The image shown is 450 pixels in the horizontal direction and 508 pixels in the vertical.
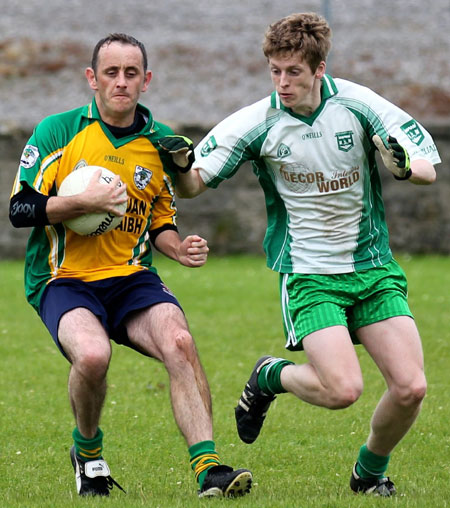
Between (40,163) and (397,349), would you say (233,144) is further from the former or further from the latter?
(397,349)

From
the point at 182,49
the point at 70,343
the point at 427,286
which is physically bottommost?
the point at 427,286

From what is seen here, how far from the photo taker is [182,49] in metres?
22.2

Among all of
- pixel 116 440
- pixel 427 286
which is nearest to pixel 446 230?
pixel 427 286

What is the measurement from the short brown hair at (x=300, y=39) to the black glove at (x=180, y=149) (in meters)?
0.66

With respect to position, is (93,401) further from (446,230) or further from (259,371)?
(446,230)

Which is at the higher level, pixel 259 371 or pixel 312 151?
pixel 312 151

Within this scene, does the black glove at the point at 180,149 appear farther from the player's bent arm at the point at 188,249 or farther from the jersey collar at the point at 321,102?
the jersey collar at the point at 321,102

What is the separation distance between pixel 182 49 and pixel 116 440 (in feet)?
53.7

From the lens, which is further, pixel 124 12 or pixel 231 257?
pixel 124 12

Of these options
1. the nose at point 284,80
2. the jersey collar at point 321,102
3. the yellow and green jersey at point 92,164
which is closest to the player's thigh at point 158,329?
the yellow and green jersey at point 92,164

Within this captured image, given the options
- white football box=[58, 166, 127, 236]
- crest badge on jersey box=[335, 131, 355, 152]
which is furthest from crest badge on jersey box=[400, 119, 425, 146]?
white football box=[58, 166, 127, 236]

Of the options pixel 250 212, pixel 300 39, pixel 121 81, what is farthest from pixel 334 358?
pixel 250 212

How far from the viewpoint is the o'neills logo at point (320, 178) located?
18.4 feet

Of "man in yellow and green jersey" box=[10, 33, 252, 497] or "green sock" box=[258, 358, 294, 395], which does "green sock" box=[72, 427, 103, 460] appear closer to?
"man in yellow and green jersey" box=[10, 33, 252, 497]
